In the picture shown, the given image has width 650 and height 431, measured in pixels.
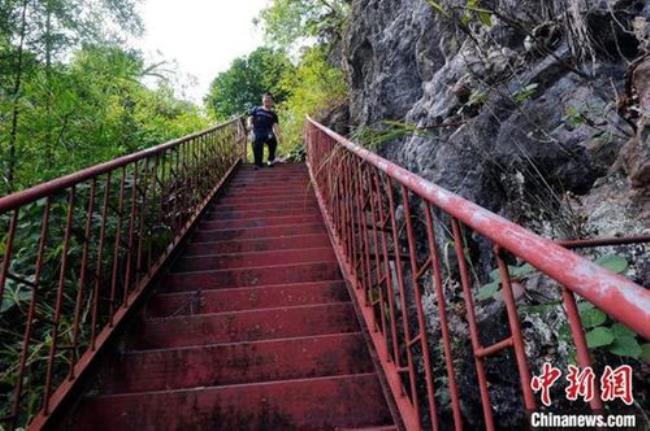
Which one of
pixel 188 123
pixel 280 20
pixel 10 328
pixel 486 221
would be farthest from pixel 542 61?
pixel 280 20

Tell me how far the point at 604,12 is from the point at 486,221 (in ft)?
5.22

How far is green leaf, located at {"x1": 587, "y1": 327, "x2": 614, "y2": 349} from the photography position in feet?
3.03

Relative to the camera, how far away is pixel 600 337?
36.9 inches

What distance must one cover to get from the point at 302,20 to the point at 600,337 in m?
9.40

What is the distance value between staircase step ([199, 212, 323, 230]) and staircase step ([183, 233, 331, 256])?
55 centimetres

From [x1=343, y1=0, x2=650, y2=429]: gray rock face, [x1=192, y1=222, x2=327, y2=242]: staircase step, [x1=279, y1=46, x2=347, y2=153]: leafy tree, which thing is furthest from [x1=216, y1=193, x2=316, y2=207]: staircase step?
[x1=279, y1=46, x2=347, y2=153]: leafy tree

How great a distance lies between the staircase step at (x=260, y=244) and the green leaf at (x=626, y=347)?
8.38ft

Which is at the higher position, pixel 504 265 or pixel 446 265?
pixel 504 265

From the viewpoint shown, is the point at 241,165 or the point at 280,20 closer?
the point at 241,165

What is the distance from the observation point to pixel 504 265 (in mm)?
752

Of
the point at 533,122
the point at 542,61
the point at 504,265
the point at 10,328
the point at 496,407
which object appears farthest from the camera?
the point at 10,328

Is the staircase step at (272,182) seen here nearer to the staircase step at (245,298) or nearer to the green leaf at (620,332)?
the staircase step at (245,298)

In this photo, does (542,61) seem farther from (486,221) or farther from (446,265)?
(486,221)

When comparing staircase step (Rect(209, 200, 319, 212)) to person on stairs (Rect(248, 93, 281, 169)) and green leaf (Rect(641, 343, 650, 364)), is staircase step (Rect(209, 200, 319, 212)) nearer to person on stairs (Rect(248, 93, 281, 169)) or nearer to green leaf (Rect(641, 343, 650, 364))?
person on stairs (Rect(248, 93, 281, 169))
